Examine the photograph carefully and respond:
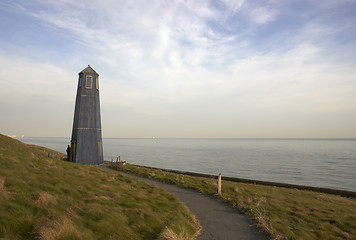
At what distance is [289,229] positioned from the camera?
962 centimetres

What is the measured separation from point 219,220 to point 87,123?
21410 millimetres

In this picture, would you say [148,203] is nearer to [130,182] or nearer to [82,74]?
[130,182]

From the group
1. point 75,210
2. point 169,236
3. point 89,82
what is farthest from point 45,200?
point 89,82

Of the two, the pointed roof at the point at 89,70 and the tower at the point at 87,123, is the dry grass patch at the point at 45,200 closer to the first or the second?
the tower at the point at 87,123

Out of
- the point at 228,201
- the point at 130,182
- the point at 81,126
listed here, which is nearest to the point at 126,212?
the point at 228,201

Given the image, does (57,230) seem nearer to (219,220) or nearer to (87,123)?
(219,220)

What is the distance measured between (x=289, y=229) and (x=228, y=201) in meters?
4.21

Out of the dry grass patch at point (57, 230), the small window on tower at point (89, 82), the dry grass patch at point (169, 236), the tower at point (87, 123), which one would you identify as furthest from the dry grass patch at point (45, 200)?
the small window on tower at point (89, 82)

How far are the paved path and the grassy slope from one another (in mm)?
640

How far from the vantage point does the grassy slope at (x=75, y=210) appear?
21.0 ft

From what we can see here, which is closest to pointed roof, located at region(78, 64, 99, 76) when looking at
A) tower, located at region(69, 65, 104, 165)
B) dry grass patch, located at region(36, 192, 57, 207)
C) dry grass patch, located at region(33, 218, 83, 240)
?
tower, located at region(69, 65, 104, 165)

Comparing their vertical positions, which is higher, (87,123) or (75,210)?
(87,123)

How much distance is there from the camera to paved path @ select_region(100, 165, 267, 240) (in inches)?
334

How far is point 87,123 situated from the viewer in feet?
87.9
